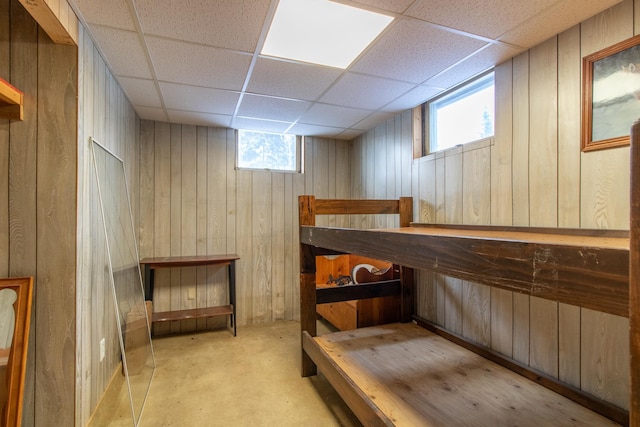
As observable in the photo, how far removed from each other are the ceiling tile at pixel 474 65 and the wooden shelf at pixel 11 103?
236 cm

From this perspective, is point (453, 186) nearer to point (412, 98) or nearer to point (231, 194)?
point (412, 98)

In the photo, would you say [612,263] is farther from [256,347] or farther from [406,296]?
[256,347]

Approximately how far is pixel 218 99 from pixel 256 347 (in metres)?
2.26

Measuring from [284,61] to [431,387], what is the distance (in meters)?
2.10

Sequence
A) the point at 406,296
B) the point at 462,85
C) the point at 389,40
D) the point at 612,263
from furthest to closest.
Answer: the point at 406,296
the point at 462,85
the point at 389,40
the point at 612,263

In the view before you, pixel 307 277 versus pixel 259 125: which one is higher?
pixel 259 125

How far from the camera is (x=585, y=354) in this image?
152 centimetres

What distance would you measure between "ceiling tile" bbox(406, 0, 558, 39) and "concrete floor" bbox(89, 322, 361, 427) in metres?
2.25

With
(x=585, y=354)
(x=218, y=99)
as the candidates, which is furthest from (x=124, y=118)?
(x=585, y=354)

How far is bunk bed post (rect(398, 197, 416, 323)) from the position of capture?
8.59ft

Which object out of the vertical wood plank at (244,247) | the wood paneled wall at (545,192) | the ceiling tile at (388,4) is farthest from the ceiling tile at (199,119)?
the wood paneled wall at (545,192)

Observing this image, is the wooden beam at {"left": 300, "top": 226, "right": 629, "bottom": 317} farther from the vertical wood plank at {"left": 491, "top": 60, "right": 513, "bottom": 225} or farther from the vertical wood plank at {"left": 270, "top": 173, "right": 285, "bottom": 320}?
the vertical wood plank at {"left": 270, "top": 173, "right": 285, "bottom": 320}

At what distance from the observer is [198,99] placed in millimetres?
2525

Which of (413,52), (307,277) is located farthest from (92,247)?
(413,52)
